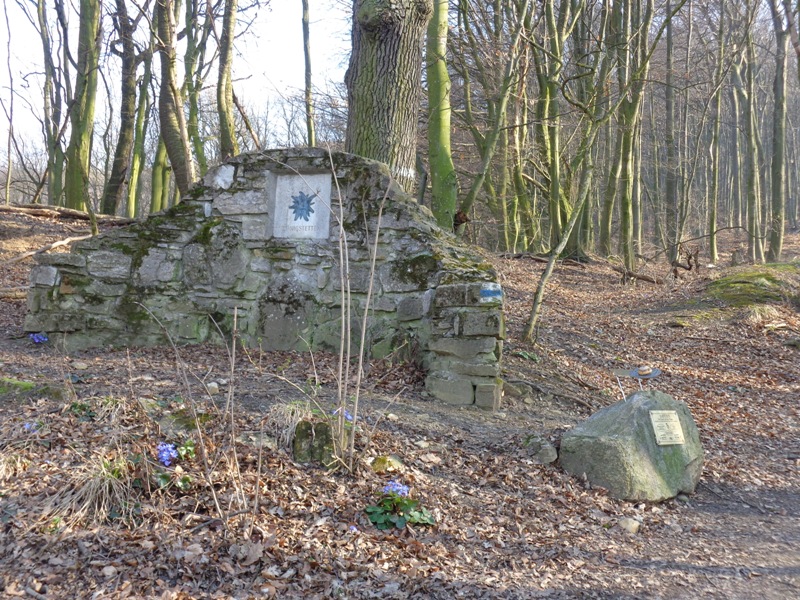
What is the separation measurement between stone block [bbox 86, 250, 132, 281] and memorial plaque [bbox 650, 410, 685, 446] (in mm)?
5365

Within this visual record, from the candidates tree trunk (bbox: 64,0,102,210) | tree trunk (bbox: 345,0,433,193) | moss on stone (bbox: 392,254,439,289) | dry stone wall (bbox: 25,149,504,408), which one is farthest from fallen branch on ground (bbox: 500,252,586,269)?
tree trunk (bbox: 64,0,102,210)

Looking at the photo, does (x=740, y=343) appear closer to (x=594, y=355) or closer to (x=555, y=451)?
(x=594, y=355)

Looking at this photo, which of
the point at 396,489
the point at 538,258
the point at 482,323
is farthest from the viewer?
the point at 538,258

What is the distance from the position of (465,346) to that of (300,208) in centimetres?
243

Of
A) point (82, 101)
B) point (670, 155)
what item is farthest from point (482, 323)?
point (670, 155)

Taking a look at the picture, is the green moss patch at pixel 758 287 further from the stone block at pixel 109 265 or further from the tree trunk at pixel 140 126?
the tree trunk at pixel 140 126

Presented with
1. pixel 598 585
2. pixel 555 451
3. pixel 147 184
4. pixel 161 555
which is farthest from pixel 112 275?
pixel 147 184

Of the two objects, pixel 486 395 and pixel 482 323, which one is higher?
pixel 482 323

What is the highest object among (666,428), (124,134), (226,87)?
(226,87)

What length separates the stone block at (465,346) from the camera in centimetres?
556

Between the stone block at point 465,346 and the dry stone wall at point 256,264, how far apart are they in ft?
2.20

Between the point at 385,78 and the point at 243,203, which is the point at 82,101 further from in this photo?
the point at 385,78

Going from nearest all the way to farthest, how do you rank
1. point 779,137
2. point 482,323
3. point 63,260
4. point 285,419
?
1. point 285,419
2. point 482,323
3. point 63,260
4. point 779,137

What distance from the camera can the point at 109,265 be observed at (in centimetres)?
664
